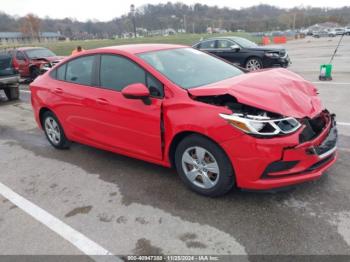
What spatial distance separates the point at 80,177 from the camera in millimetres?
4320

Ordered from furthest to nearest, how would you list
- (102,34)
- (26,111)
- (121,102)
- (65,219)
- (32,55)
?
(102,34), (32,55), (26,111), (121,102), (65,219)

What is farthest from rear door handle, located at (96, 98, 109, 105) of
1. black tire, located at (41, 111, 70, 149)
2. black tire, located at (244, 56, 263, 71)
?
black tire, located at (244, 56, 263, 71)

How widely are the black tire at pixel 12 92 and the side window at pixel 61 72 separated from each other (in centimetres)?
620

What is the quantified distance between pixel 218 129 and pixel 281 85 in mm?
959

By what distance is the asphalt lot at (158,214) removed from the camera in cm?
281

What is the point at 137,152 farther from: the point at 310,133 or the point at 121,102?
the point at 310,133

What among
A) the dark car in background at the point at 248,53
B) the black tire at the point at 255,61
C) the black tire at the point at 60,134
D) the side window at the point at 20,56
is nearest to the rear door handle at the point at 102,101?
the black tire at the point at 60,134

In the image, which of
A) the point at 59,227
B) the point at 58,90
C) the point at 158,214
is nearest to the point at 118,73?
the point at 58,90

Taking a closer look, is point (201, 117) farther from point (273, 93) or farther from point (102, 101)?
point (102, 101)

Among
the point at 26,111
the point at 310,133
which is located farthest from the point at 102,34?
the point at 310,133

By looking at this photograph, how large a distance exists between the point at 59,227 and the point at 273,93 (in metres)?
2.52

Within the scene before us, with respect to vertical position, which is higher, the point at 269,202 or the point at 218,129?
the point at 218,129

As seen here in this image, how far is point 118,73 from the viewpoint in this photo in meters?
4.12

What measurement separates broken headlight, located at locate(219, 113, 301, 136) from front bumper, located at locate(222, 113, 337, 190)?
2.5 inches
